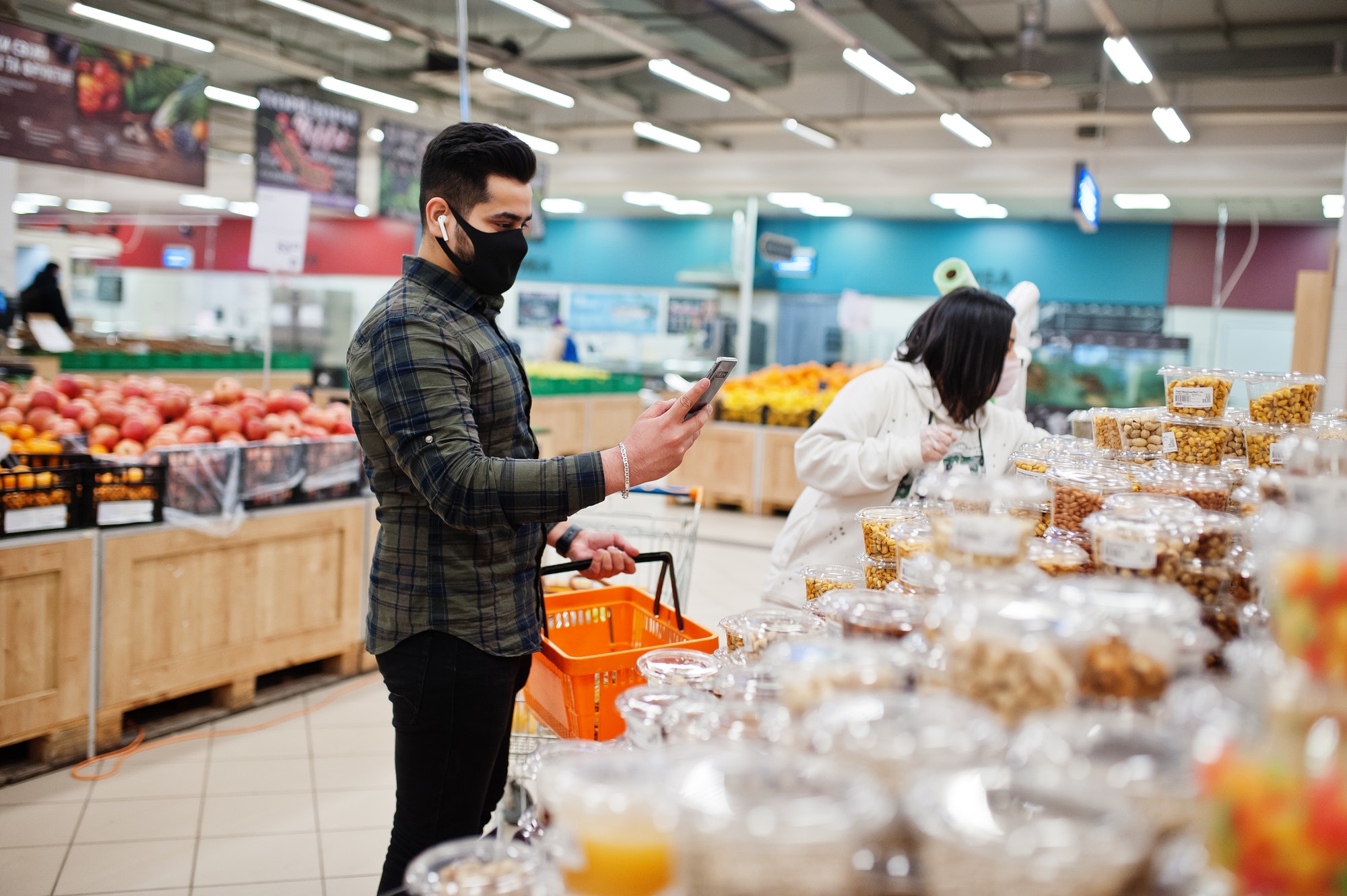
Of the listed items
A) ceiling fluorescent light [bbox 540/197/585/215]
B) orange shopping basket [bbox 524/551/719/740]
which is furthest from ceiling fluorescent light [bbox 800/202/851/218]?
orange shopping basket [bbox 524/551/719/740]

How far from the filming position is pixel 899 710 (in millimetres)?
872

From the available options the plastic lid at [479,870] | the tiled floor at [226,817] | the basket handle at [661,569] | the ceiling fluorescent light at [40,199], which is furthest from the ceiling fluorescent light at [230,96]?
the plastic lid at [479,870]

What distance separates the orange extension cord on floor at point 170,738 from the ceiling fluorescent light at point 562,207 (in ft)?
42.4

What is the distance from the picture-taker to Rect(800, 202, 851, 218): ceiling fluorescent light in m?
14.8

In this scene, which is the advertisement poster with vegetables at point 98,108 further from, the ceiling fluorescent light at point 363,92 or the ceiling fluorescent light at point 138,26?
the ceiling fluorescent light at point 363,92

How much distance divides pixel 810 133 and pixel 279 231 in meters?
7.85

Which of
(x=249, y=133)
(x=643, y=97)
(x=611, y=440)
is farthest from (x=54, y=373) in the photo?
(x=249, y=133)

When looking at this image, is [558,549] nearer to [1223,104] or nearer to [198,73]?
[198,73]

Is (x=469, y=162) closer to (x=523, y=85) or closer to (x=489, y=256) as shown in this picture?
(x=489, y=256)

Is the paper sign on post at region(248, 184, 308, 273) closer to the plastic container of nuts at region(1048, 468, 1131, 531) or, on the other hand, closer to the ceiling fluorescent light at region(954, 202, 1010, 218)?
the plastic container of nuts at region(1048, 468, 1131, 531)

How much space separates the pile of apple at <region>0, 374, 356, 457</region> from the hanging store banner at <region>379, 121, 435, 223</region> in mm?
5330

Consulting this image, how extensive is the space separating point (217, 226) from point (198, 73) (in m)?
15.0

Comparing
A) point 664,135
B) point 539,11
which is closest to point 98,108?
point 539,11

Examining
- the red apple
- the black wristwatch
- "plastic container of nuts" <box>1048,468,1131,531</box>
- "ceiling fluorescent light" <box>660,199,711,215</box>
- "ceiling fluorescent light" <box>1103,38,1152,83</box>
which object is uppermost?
"ceiling fluorescent light" <box>660,199,711,215</box>
